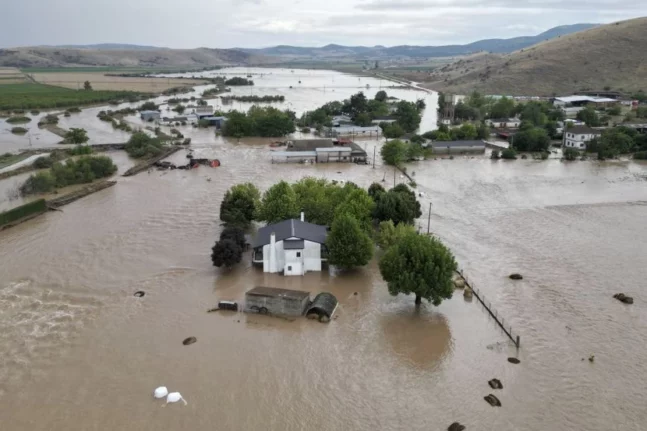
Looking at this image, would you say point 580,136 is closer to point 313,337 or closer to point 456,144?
point 456,144

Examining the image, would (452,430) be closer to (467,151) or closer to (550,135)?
(467,151)

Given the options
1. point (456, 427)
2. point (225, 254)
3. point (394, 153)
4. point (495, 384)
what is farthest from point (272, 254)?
point (394, 153)

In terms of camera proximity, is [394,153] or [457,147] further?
[457,147]

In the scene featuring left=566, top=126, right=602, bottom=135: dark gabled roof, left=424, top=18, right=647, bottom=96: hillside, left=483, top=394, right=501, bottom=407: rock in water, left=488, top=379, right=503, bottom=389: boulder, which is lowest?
left=483, top=394, right=501, bottom=407: rock in water

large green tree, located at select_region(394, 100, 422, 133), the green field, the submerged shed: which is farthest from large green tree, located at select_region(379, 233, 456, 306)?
the green field

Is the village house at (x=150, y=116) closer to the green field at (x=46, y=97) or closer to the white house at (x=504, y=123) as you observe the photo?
the green field at (x=46, y=97)

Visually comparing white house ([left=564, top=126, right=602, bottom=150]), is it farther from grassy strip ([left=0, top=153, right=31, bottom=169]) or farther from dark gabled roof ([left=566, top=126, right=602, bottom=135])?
grassy strip ([left=0, top=153, right=31, bottom=169])
